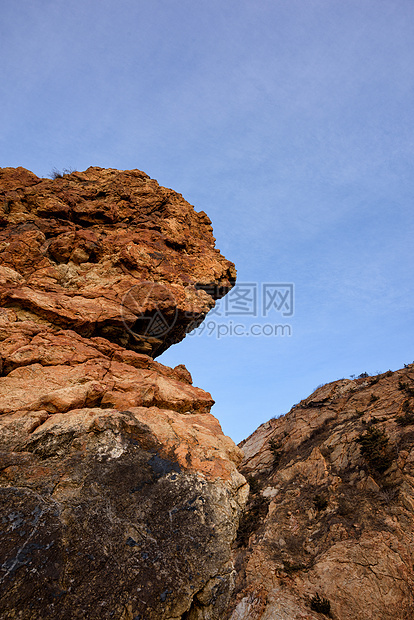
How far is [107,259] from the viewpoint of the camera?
1391 cm

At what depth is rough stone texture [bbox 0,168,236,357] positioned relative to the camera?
474 inches

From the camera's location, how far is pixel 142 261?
549 inches

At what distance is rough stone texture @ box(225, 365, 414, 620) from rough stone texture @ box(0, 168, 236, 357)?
1728cm

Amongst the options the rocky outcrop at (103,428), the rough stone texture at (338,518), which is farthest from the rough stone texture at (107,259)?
the rough stone texture at (338,518)

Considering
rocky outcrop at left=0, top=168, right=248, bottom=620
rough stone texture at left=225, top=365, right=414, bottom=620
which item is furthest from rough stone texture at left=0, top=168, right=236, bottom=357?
rough stone texture at left=225, top=365, right=414, bottom=620

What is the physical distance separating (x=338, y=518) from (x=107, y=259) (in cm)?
2346

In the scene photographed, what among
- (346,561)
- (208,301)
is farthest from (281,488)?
(208,301)

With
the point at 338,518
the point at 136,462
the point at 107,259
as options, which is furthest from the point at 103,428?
the point at 338,518

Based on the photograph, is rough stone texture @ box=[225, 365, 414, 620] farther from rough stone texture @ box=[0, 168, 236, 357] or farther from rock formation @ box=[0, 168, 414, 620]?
rough stone texture @ box=[0, 168, 236, 357]

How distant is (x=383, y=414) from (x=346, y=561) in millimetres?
14549

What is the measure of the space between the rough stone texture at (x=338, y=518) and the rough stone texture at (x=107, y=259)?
17282 mm

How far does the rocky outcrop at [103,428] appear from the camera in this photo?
5.96 meters

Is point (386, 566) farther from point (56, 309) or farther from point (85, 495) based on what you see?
point (56, 309)

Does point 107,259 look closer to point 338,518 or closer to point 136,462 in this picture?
point 136,462
